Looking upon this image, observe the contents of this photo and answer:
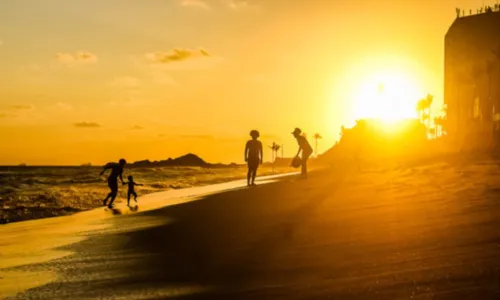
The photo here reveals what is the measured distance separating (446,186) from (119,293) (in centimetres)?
840

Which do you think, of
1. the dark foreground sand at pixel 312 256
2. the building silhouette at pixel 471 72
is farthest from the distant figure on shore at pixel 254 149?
the building silhouette at pixel 471 72

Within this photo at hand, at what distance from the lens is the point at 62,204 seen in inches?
827

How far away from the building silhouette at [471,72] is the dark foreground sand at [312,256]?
7309cm

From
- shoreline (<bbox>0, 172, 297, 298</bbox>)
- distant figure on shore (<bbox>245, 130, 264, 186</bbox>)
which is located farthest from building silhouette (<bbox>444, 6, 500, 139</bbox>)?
shoreline (<bbox>0, 172, 297, 298</bbox>)

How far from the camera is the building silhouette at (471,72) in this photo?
262ft

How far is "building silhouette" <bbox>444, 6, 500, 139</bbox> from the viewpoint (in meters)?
79.7

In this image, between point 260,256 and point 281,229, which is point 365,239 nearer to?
Answer: point 260,256

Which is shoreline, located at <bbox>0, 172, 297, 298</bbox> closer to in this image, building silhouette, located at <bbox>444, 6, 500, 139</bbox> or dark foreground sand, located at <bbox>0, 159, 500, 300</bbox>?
dark foreground sand, located at <bbox>0, 159, 500, 300</bbox>

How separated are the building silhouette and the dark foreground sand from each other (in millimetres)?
73086

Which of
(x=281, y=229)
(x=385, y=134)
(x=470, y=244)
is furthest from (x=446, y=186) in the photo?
(x=385, y=134)

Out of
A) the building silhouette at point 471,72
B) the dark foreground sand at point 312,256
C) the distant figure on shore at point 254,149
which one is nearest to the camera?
the dark foreground sand at point 312,256

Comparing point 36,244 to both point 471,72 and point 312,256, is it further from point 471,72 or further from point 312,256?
point 471,72

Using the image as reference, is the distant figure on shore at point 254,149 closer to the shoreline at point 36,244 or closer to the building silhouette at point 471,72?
the shoreline at point 36,244

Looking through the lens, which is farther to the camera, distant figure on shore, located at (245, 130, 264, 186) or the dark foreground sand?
distant figure on shore, located at (245, 130, 264, 186)
